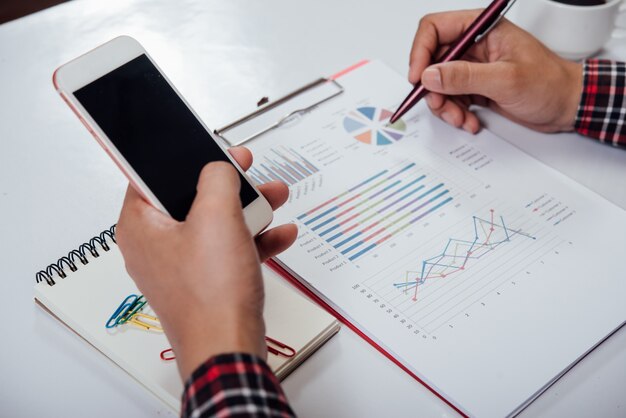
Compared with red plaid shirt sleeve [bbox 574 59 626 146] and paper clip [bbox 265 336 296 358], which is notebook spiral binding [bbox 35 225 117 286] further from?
red plaid shirt sleeve [bbox 574 59 626 146]

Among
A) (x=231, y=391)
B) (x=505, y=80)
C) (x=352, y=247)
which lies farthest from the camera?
(x=505, y=80)

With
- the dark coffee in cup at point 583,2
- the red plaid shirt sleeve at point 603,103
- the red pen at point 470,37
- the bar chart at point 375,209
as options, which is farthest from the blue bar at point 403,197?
the dark coffee in cup at point 583,2

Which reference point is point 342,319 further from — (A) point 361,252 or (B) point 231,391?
(B) point 231,391

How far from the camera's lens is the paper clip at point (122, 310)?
0.61 metres

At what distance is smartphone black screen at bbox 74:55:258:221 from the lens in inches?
22.0

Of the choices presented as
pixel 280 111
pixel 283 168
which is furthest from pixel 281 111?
pixel 283 168

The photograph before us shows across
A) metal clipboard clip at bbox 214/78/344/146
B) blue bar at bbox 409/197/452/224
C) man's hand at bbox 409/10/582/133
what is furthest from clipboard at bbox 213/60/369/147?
blue bar at bbox 409/197/452/224

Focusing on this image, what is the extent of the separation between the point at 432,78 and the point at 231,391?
49cm

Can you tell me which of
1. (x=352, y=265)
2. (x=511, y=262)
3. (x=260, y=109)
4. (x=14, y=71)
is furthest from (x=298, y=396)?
(x=14, y=71)

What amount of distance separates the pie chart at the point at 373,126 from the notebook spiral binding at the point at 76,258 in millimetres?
315

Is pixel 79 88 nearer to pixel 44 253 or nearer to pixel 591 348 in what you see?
pixel 44 253

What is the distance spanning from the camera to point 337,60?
3.05ft

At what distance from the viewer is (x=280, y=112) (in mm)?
838

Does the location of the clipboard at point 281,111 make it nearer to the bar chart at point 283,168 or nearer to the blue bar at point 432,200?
the bar chart at point 283,168
